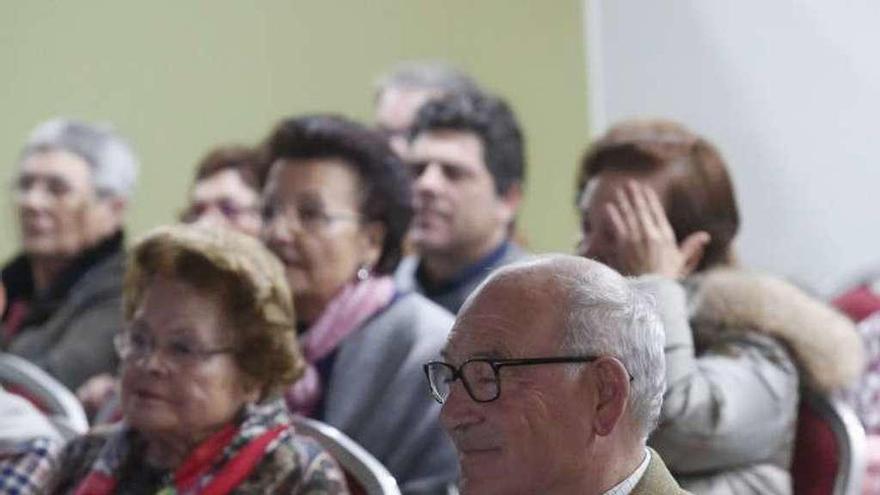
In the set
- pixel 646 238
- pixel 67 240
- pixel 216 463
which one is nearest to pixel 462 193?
pixel 67 240

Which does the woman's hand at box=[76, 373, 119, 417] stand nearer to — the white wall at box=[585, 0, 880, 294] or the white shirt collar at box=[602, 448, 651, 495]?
the white wall at box=[585, 0, 880, 294]

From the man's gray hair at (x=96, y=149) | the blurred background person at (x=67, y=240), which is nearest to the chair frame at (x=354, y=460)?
the blurred background person at (x=67, y=240)

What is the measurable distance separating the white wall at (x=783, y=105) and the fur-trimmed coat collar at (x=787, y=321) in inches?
69.9

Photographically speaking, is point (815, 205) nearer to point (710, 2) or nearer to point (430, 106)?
point (710, 2)

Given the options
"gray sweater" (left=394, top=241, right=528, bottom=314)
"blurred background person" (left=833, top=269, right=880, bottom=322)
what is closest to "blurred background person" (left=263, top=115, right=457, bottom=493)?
"gray sweater" (left=394, top=241, right=528, bottom=314)

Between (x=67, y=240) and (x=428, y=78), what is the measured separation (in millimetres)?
1041

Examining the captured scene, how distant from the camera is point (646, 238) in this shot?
9.70 feet

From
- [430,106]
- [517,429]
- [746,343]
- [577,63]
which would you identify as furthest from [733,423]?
[577,63]

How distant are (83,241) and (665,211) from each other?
2088 millimetres

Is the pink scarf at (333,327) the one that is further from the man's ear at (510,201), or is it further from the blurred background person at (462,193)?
the man's ear at (510,201)

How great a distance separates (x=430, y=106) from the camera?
4.28 m

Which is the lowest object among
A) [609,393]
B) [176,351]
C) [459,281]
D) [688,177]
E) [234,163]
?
[459,281]

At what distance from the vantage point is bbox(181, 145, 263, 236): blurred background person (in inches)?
179

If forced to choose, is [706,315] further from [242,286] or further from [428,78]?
[428,78]
